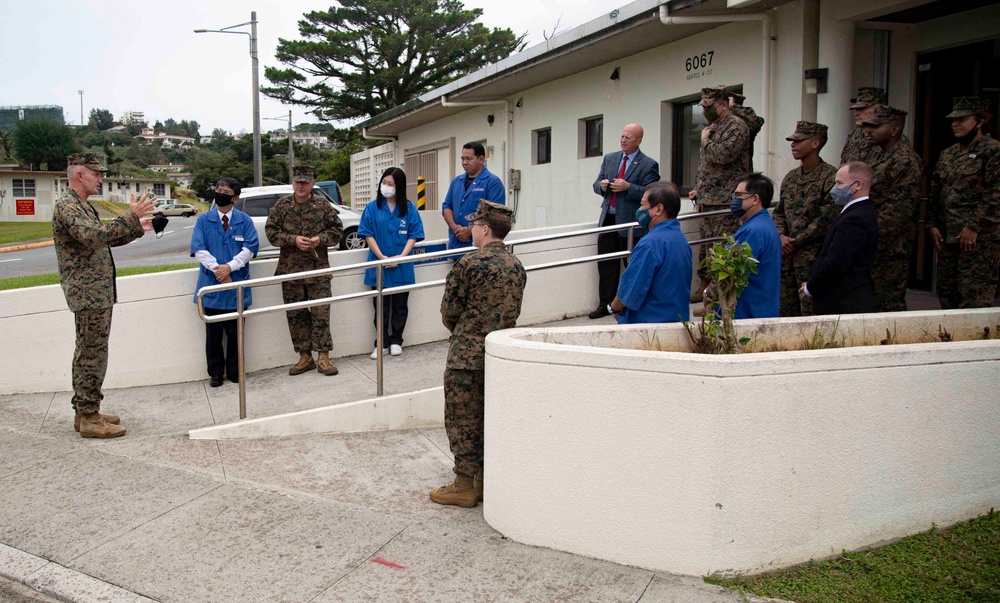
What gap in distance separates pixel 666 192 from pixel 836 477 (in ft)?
6.19

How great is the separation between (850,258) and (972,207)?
143 centimetres

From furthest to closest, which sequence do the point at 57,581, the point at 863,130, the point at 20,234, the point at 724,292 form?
the point at 20,234 < the point at 863,130 < the point at 724,292 < the point at 57,581

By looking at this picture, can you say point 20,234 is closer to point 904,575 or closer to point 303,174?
point 303,174

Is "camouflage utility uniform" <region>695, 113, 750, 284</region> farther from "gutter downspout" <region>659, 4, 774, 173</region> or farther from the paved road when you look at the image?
the paved road

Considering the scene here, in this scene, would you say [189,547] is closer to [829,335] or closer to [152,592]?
[152,592]

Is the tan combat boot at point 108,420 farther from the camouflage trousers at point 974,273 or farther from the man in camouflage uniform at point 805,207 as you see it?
the camouflage trousers at point 974,273

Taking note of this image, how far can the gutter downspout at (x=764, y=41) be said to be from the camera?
312 inches

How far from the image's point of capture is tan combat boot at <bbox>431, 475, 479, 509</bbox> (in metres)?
4.61

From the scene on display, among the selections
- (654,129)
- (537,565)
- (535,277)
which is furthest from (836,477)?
(654,129)

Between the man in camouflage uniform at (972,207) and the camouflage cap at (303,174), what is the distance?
195 inches

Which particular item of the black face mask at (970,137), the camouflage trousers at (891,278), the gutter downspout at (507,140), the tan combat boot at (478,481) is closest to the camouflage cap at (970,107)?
the black face mask at (970,137)

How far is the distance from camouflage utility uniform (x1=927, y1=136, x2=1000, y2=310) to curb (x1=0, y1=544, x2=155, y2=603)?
552 centimetres

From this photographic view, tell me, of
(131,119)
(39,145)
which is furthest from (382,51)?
(131,119)

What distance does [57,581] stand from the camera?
12.5 feet
